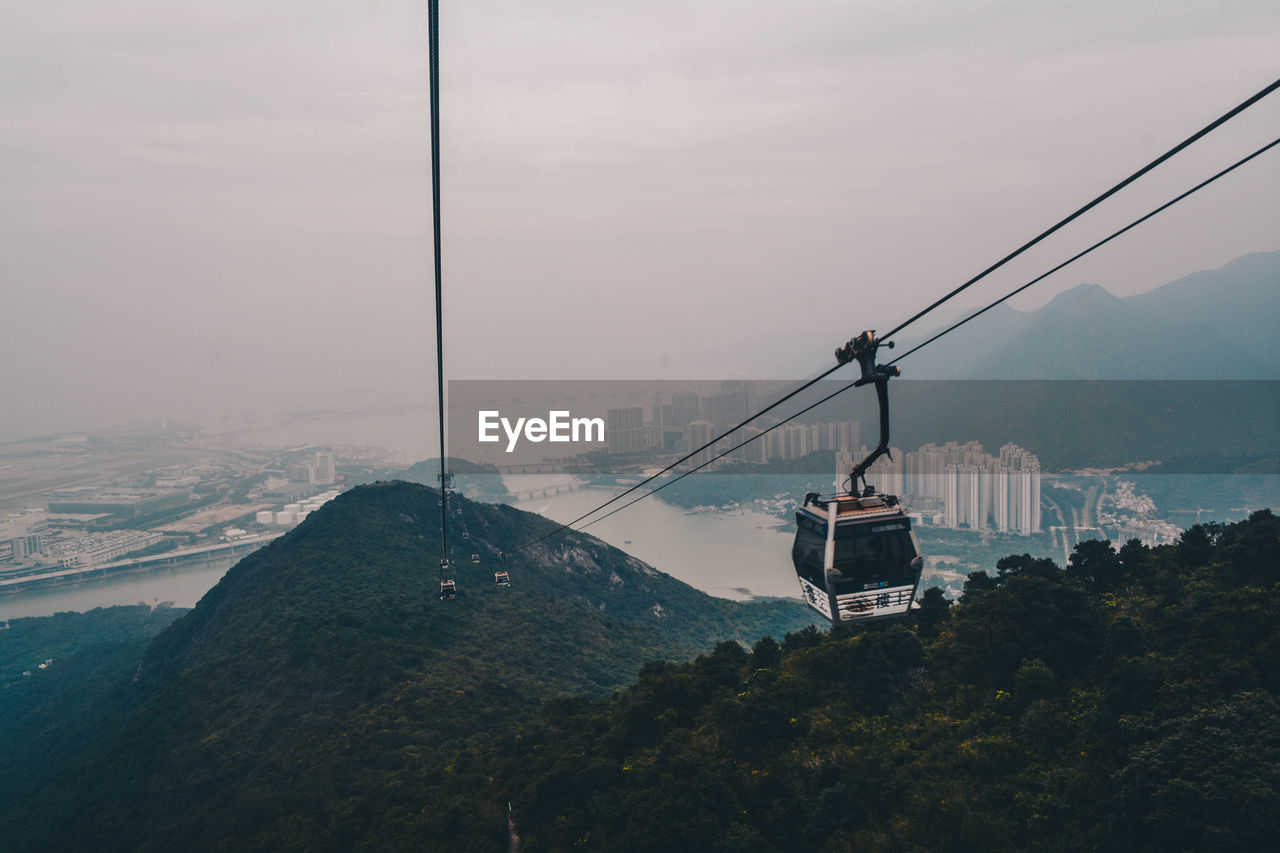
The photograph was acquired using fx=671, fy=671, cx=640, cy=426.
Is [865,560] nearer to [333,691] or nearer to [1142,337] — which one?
[333,691]

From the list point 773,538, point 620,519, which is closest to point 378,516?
point 773,538

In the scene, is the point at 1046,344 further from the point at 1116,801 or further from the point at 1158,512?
the point at 1116,801

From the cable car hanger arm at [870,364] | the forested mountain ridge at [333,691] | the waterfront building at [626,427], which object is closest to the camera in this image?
the cable car hanger arm at [870,364]

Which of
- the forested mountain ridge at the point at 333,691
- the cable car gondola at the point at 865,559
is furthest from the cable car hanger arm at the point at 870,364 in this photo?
the forested mountain ridge at the point at 333,691

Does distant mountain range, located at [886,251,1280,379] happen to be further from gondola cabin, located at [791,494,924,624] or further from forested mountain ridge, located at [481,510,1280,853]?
gondola cabin, located at [791,494,924,624]

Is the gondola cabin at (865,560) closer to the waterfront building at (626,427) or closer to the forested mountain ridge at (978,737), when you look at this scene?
the forested mountain ridge at (978,737)

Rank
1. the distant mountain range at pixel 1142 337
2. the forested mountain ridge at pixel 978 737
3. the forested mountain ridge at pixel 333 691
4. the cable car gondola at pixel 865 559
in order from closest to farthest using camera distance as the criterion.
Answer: the cable car gondola at pixel 865 559
the forested mountain ridge at pixel 978 737
the forested mountain ridge at pixel 333 691
the distant mountain range at pixel 1142 337
